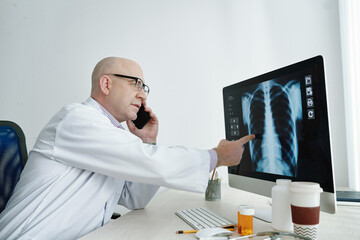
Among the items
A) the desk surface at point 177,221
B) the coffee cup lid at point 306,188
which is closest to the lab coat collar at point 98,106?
the desk surface at point 177,221

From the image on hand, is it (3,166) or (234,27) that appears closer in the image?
(3,166)

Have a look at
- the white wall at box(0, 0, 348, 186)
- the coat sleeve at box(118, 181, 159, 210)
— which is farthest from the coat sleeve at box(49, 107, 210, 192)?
the white wall at box(0, 0, 348, 186)

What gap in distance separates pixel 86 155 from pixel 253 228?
609 millimetres

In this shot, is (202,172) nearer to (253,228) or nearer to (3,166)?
(253,228)

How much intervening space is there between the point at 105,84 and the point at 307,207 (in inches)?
38.6

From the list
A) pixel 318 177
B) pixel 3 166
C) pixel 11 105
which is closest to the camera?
pixel 318 177

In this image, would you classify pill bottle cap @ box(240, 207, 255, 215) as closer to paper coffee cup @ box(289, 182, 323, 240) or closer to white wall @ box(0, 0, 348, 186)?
paper coffee cup @ box(289, 182, 323, 240)

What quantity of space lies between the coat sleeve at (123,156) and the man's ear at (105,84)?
0.30m

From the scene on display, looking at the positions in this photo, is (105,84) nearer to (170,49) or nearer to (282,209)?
(170,49)

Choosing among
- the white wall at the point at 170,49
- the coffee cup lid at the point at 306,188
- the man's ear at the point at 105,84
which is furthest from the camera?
the white wall at the point at 170,49

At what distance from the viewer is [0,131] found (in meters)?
1.21

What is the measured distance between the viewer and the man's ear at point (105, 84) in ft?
4.17

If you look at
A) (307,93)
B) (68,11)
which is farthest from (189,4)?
(307,93)

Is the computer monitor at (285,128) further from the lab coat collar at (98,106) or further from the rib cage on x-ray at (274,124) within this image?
the lab coat collar at (98,106)
